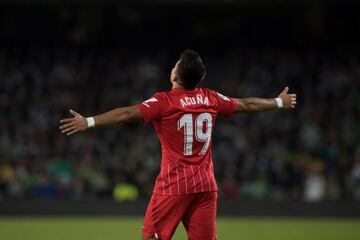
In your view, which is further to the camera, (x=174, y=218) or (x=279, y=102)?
(x=279, y=102)

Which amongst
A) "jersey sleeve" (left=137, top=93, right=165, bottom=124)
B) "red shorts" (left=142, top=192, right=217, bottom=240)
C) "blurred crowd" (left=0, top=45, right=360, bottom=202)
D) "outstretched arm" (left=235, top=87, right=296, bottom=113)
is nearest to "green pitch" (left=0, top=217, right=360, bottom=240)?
"blurred crowd" (left=0, top=45, right=360, bottom=202)

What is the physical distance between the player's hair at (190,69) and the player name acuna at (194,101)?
0.12 meters

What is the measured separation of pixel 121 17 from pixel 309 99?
224 inches

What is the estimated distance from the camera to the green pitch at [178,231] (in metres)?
12.1

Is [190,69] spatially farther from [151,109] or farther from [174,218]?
[174,218]

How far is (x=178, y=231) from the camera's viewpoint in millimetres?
12992

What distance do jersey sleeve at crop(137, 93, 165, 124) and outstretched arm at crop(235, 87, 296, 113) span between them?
720 mm

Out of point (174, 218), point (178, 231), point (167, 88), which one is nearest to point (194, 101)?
point (174, 218)

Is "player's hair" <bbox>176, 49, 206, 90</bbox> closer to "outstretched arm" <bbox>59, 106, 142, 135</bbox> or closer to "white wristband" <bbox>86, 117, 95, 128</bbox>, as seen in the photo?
"outstretched arm" <bbox>59, 106, 142, 135</bbox>

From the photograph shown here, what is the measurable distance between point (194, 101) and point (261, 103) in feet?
2.36

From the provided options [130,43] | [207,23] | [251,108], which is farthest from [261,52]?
[251,108]

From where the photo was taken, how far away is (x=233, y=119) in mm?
18469

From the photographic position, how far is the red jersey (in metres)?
6.09

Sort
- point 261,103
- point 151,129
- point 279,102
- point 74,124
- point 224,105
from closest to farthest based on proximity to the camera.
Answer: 1. point 74,124
2. point 224,105
3. point 261,103
4. point 279,102
5. point 151,129
